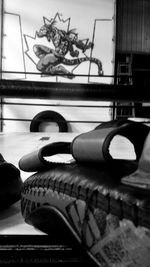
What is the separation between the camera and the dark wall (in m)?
4.18

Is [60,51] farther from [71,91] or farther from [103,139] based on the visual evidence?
[103,139]

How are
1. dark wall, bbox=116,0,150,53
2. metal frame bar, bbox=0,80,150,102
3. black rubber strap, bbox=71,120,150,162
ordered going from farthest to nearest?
1. dark wall, bbox=116,0,150,53
2. metal frame bar, bbox=0,80,150,102
3. black rubber strap, bbox=71,120,150,162

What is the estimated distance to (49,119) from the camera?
394 cm

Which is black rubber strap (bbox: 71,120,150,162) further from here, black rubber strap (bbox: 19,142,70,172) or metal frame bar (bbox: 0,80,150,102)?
metal frame bar (bbox: 0,80,150,102)

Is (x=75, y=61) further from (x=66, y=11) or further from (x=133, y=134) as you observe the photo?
(x=133, y=134)

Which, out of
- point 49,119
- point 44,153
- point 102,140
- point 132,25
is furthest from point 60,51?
point 102,140

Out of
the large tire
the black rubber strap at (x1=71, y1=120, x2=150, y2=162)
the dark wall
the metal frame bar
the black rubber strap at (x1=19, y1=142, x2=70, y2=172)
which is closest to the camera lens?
the black rubber strap at (x1=71, y1=120, x2=150, y2=162)

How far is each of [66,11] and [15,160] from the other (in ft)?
9.71

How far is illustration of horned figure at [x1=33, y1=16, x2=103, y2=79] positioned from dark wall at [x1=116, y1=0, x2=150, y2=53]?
19.0 inches

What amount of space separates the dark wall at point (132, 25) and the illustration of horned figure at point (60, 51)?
0.48m

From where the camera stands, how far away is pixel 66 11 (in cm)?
394

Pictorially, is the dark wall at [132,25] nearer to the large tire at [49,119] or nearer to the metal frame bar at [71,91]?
the large tire at [49,119]

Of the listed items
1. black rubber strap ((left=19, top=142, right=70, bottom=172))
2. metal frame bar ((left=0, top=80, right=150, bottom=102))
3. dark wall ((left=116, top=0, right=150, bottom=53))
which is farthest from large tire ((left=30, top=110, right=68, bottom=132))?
black rubber strap ((left=19, top=142, right=70, bottom=172))

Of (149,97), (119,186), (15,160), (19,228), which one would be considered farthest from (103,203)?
(15,160)
